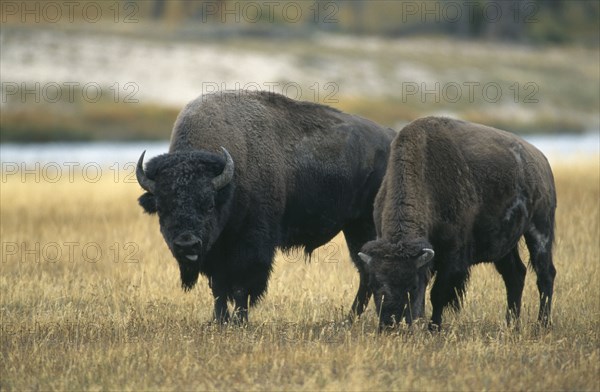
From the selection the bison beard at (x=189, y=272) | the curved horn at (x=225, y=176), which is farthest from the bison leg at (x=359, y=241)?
the curved horn at (x=225, y=176)

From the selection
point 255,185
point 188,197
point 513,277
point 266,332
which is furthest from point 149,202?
point 513,277

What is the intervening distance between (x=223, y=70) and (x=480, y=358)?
3756cm

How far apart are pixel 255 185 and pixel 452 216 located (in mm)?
2023

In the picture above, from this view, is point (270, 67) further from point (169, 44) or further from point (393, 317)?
point (393, 317)

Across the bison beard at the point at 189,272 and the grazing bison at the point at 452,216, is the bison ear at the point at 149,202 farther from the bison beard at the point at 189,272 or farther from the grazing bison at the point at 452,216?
the grazing bison at the point at 452,216

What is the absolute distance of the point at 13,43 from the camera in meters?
42.6

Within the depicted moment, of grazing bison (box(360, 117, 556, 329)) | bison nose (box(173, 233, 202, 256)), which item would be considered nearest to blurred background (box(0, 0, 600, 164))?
grazing bison (box(360, 117, 556, 329))

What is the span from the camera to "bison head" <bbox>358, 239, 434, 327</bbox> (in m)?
8.24

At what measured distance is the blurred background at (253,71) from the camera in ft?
122

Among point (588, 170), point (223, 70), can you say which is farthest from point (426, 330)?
point (223, 70)

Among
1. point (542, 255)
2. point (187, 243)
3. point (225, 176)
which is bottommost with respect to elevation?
point (542, 255)

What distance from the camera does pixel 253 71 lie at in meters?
45.1

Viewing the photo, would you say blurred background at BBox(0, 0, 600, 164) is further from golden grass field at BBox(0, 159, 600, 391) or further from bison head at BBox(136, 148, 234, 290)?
bison head at BBox(136, 148, 234, 290)

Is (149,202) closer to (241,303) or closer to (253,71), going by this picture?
(241,303)
